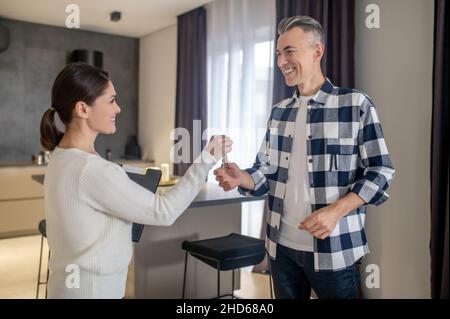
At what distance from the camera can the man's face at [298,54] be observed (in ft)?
4.92

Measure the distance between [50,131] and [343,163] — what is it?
99 cm

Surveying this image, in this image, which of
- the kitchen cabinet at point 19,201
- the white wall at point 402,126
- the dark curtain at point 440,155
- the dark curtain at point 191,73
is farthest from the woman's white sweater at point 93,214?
the kitchen cabinet at point 19,201

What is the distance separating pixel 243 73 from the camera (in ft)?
13.3

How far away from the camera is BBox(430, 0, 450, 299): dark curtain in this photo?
2361mm

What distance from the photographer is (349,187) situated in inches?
57.1

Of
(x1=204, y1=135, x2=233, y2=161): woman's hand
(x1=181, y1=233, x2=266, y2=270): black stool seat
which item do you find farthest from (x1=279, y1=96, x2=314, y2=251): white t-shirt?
(x1=181, y1=233, x2=266, y2=270): black stool seat

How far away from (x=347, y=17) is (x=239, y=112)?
5.12 ft

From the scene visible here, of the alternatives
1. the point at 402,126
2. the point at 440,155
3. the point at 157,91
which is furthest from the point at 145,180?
the point at 157,91

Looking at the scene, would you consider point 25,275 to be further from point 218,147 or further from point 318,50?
point 318,50

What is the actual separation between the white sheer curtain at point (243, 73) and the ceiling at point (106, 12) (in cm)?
45

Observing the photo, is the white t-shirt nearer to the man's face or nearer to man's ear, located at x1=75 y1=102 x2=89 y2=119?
the man's face

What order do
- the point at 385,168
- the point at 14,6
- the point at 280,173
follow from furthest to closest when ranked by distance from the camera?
the point at 14,6
the point at 280,173
the point at 385,168
